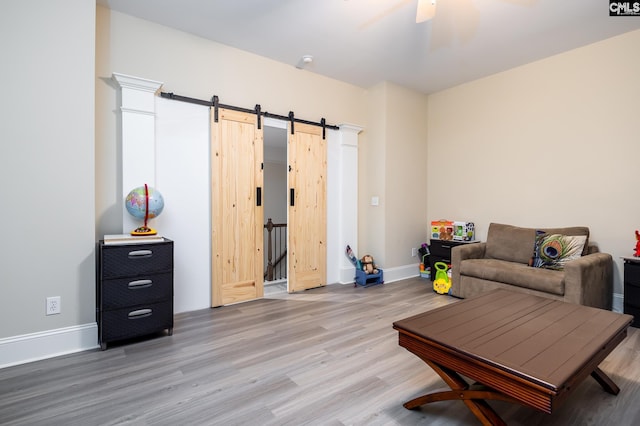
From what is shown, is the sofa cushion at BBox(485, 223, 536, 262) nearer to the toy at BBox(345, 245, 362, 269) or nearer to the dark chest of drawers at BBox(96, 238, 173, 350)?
the toy at BBox(345, 245, 362, 269)

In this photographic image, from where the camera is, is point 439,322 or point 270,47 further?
point 270,47

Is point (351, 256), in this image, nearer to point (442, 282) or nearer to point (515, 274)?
point (442, 282)

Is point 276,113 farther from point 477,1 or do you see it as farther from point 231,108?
point 477,1

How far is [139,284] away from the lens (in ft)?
8.04

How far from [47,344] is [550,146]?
5.34 meters

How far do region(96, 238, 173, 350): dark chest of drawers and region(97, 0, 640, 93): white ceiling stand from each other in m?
2.18

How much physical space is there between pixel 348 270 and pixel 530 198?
2.56 metres

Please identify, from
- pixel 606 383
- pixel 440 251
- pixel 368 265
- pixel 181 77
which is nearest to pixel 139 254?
pixel 181 77

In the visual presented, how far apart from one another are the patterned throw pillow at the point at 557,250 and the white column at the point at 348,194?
224 cm

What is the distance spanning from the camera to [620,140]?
10.6 ft

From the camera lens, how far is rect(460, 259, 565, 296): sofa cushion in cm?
290

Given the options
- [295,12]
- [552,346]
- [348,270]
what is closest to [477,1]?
[295,12]

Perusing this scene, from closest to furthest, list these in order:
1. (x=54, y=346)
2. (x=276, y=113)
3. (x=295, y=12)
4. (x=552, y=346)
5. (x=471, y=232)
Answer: (x=552, y=346)
(x=54, y=346)
(x=295, y=12)
(x=276, y=113)
(x=471, y=232)

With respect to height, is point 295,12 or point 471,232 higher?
point 295,12
